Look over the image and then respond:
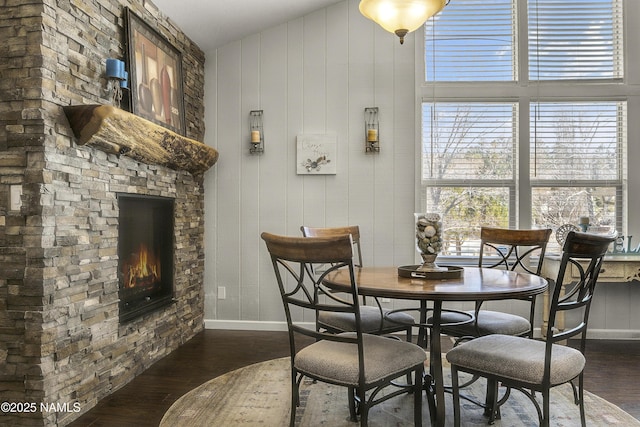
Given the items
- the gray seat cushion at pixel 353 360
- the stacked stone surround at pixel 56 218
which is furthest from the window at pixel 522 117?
the stacked stone surround at pixel 56 218

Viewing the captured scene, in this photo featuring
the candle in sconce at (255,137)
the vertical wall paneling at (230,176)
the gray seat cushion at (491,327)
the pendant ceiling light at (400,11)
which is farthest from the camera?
the vertical wall paneling at (230,176)

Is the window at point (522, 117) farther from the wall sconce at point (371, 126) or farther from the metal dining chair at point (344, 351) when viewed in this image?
the metal dining chair at point (344, 351)

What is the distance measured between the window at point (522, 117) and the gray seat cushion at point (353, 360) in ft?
7.28

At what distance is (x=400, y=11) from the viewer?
7.91ft

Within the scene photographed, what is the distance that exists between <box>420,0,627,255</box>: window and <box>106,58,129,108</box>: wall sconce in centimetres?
248

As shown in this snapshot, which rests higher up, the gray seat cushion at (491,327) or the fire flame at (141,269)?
the fire flame at (141,269)

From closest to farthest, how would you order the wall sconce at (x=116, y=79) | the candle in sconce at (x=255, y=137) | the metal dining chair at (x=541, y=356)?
the metal dining chair at (x=541, y=356)
the wall sconce at (x=116, y=79)
the candle in sconce at (x=255, y=137)

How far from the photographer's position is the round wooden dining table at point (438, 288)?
1957mm

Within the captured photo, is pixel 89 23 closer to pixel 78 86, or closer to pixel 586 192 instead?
pixel 78 86

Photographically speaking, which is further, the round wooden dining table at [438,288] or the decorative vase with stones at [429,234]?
the decorative vase with stones at [429,234]

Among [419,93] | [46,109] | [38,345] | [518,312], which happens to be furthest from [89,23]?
[518,312]

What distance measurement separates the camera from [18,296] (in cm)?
224

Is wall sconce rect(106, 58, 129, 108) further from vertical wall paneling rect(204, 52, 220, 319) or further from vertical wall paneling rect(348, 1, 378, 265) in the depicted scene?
vertical wall paneling rect(348, 1, 378, 265)

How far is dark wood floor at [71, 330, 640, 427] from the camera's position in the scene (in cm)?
254
